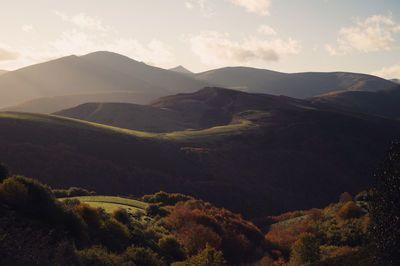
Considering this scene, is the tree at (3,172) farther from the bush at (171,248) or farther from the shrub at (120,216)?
the bush at (171,248)

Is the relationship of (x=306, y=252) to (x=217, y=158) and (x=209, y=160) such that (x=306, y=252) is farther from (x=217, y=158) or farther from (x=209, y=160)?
(x=217, y=158)

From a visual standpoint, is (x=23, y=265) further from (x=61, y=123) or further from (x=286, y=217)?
(x=61, y=123)

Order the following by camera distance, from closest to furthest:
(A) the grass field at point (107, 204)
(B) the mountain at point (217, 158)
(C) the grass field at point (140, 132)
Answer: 1. (A) the grass field at point (107, 204)
2. (B) the mountain at point (217, 158)
3. (C) the grass field at point (140, 132)

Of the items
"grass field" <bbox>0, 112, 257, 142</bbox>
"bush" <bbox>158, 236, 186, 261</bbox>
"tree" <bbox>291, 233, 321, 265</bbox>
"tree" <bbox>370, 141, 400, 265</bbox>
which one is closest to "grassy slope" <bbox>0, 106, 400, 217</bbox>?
"grass field" <bbox>0, 112, 257, 142</bbox>

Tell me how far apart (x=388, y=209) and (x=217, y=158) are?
7395 centimetres

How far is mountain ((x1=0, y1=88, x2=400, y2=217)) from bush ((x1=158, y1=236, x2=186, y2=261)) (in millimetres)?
40128

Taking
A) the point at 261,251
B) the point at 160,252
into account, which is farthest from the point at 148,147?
the point at 160,252

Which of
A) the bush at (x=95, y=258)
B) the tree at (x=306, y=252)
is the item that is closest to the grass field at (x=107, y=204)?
the bush at (x=95, y=258)

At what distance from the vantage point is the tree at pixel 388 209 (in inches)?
628

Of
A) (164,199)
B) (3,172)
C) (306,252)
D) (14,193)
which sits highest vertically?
(3,172)

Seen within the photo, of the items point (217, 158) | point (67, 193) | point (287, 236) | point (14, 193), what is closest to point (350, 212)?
point (287, 236)

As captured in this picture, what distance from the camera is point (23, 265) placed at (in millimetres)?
10234

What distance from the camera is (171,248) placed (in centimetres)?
2300

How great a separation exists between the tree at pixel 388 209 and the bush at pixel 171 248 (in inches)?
546
